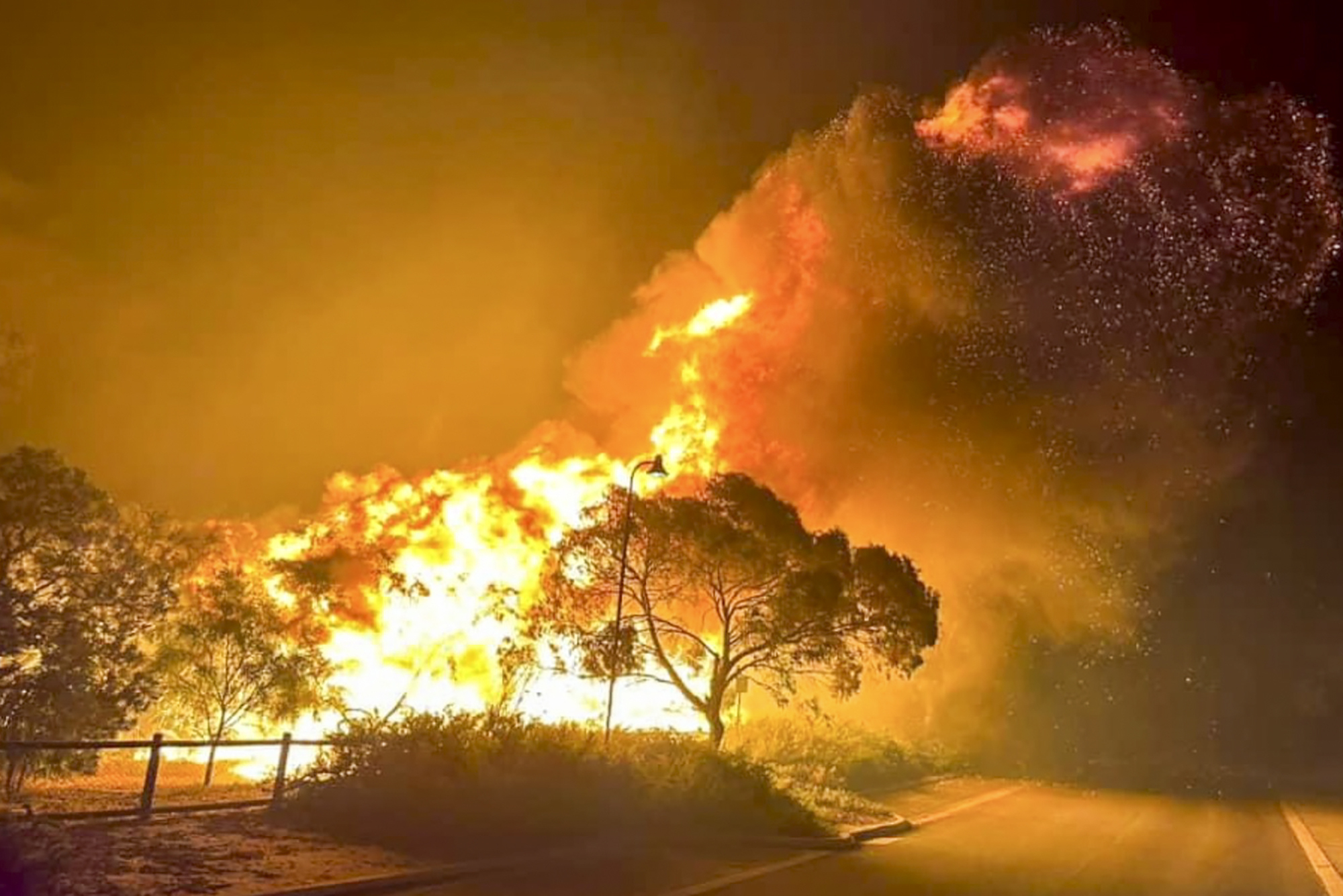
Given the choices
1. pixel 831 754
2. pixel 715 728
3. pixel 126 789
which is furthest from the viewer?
pixel 831 754

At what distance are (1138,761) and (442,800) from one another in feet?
187

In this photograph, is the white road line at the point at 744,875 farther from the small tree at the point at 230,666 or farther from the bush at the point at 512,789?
the small tree at the point at 230,666

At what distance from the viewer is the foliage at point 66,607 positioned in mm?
20391

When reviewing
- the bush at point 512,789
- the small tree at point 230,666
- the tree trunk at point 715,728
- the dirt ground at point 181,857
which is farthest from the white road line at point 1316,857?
the small tree at point 230,666

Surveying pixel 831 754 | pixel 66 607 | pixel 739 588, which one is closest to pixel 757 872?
pixel 739 588

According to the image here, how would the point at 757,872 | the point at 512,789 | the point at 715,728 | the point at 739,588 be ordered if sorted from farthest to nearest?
the point at 739,588
the point at 715,728
the point at 512,789
the point at 757,872

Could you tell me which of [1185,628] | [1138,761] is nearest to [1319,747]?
[1185,628]

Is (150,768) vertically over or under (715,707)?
under

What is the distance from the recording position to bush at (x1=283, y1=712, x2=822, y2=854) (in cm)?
1548

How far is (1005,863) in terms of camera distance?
17.6m

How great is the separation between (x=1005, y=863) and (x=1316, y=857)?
9061 millimetres

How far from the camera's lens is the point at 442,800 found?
51.7ft

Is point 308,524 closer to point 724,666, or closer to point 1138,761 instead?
point 724,666

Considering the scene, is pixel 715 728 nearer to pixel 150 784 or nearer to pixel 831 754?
pixel 831 754
